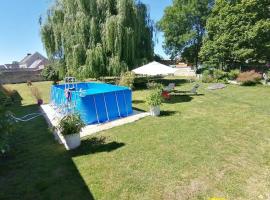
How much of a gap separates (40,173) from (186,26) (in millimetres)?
31529

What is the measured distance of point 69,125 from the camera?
678cm

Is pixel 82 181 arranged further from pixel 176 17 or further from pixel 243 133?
pixel 176 17

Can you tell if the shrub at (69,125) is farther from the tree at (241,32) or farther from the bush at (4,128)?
the tree at (241,32)

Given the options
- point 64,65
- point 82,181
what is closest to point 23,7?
point 64,65

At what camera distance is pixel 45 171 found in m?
5.54

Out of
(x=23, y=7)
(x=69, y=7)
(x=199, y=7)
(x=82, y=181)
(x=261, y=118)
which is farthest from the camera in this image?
(x=199, y=7)

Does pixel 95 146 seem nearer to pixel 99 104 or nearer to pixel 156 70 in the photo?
pixel 99 104

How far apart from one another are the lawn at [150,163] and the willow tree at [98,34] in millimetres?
9138

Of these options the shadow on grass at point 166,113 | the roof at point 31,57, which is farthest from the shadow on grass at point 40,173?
the roof at point 31,57

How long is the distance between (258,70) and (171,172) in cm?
2316

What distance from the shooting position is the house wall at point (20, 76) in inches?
1284

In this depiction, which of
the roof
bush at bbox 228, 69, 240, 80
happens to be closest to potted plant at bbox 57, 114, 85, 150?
bush at bbox 228, 69, 240, 80

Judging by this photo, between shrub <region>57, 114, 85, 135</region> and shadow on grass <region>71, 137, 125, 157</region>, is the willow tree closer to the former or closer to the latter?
shadow on grass <region>71, 137, 125, 157</region>

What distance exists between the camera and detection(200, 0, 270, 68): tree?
2242 centimetres
